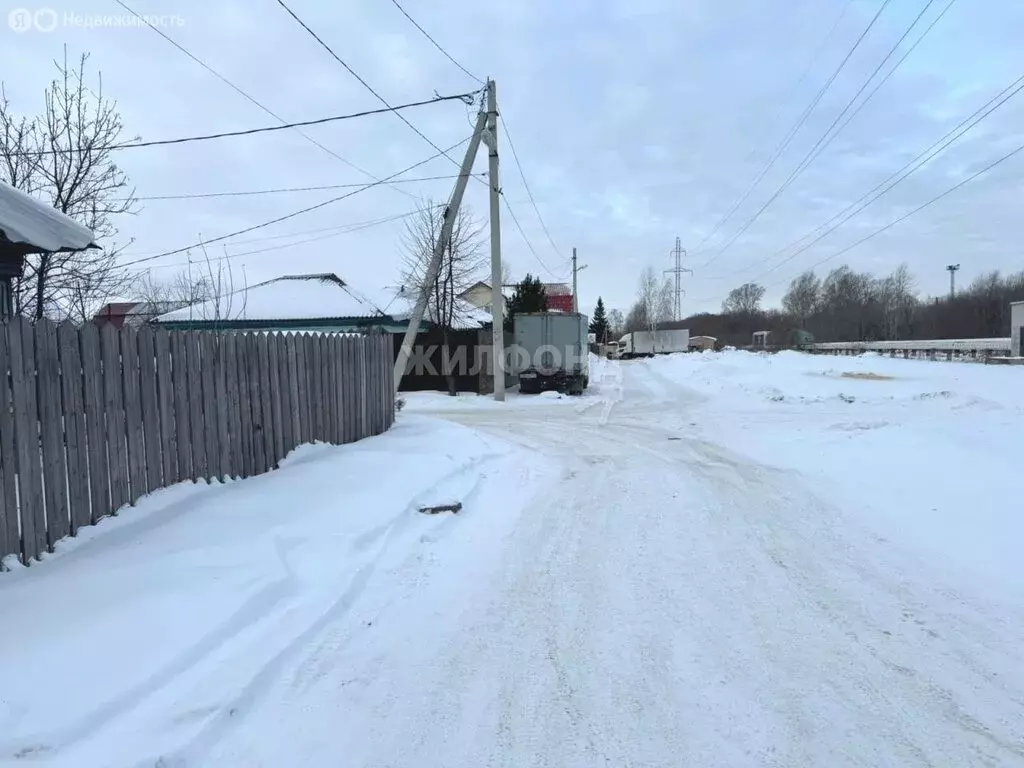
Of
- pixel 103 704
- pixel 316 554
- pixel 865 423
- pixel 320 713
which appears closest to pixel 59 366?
pixel 316 554

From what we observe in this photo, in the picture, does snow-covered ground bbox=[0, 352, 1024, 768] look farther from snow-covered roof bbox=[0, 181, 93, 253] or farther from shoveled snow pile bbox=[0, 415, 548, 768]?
snow-covered roof bbox=[0, 181, 93, 253]

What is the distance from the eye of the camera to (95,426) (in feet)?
15.4

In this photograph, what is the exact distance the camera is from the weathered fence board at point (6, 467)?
12.8ft

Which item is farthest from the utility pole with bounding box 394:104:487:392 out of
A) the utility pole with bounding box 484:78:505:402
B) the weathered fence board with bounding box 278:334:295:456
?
the weathered fence board with bounding box 278:334:295:456

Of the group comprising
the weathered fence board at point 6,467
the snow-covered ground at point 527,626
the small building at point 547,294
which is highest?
the small building at point 547,294

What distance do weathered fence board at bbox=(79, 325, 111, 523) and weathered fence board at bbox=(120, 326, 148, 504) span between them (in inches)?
9.4

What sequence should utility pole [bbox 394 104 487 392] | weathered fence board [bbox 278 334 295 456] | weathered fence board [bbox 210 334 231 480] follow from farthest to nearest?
1. utility pole [bbox 394 104 487 392]
2. weathered fence board [bbox 278 334 295 456]
3. weathered fence board [bbox 210 334 231 480]


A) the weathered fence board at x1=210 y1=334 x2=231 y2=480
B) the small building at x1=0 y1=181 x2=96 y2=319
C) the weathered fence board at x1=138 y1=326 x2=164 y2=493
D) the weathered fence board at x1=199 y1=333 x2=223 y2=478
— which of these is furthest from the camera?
the weathered fence board at x1=210 y1=334 x2=231 y2=480

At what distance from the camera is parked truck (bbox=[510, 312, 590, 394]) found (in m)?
22.5

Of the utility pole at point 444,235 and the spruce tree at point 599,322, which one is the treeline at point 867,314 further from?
the utility pole at point 444,235

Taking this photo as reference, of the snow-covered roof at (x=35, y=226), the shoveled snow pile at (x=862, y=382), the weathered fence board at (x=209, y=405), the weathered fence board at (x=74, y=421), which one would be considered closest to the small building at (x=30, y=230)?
the snow-covered roof at (x=35, y=226)

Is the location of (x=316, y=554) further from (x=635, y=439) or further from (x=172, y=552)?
(x=635, y=439)

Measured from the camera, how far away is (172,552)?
4453 millimetres

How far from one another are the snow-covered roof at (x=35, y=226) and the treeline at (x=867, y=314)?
8474cm
